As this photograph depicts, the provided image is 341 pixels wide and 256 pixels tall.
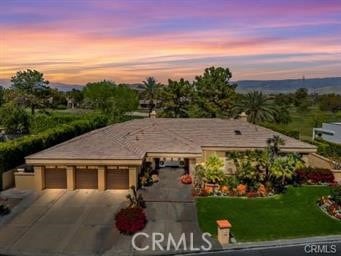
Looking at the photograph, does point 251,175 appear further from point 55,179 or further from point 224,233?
point 55,179

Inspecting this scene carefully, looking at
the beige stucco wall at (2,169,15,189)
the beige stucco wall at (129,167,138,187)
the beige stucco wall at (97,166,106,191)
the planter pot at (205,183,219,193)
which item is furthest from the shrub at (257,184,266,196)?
the beige stucco wall at (2,169,15,189)

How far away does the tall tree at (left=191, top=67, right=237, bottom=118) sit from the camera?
206ft

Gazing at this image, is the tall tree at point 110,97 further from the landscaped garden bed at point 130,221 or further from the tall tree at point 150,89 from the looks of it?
the landscaped garden bed at point 130,221

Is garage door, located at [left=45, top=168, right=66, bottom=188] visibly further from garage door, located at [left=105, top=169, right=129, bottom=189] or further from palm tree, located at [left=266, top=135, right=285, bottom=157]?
palm tree, located at [left=266, top=135, right=285, bottom=157]

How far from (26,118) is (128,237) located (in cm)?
4297

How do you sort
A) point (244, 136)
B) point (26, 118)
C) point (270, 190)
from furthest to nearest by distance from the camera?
point (26, 118) → point (244, 136) → point (270, 190)

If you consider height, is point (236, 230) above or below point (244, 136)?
below

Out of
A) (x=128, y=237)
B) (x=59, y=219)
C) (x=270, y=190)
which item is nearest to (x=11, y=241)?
(x=59, y=219)

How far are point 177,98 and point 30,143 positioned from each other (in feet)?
112

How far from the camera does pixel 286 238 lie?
22.1 meters

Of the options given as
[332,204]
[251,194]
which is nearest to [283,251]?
[332,204]

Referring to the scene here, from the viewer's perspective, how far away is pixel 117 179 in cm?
3059

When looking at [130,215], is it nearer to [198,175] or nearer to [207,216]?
[207,216]

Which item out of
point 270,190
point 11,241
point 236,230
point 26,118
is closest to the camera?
point 11,241
